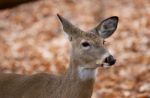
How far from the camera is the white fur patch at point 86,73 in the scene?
21.5 feet

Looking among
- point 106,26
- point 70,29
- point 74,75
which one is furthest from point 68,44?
point 74,75

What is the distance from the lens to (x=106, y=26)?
278 inches

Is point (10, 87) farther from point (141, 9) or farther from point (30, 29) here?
point (141, 9)

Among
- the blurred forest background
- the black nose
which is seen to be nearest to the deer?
the black nose

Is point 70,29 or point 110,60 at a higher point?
point 70,29

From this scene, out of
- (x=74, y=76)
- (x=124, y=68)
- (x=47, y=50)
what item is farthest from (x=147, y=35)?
(x=74, y=76)

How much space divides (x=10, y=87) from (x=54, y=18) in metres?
3.97

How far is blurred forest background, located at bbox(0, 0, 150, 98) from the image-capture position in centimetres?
912

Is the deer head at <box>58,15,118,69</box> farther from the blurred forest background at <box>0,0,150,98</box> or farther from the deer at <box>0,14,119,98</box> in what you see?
the blurred forest background at <box>0,0,150,98</box>

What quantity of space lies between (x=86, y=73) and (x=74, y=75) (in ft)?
0.63

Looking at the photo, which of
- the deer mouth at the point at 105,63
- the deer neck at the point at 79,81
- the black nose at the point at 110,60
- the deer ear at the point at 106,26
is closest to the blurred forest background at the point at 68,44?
the deer ear at the point at 106,26

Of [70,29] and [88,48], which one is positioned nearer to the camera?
[88,48]

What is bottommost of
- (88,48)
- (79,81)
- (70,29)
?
(79,81)

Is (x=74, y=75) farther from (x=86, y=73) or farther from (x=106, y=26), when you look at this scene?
(x=106, y=26)
